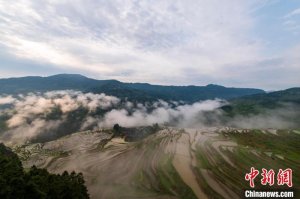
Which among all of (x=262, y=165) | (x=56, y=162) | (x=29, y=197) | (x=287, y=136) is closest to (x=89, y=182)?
(x=56, y=162)

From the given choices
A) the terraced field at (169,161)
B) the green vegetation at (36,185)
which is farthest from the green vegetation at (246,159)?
the green vegetation at (36,185)

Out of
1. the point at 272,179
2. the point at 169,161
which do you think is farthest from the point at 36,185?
the point at 272,179

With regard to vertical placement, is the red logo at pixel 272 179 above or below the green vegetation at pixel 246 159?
above

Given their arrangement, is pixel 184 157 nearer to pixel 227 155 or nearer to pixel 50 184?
pixel 227 155

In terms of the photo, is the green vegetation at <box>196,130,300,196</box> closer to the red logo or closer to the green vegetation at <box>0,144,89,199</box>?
the red logo

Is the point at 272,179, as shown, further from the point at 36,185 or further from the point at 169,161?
the point at 36,185

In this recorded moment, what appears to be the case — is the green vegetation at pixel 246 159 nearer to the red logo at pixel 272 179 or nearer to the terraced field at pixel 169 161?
the terraced field at pixel 169 161
